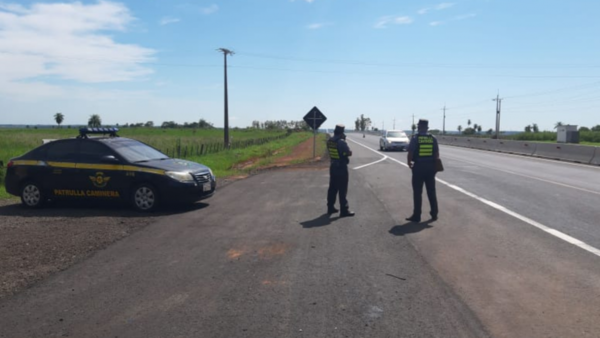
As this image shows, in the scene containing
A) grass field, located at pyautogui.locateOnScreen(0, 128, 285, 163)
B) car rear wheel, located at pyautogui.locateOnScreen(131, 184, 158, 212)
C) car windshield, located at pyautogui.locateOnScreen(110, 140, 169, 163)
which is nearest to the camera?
car rear wheel, located at pyautogui.locateOnScreen(131, 184, 158, 212)

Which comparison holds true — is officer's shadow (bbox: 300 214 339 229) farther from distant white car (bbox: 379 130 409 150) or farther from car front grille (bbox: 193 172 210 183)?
distant white car (bbox: 379 130 409 150)

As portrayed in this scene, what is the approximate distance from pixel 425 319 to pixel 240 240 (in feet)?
12.1

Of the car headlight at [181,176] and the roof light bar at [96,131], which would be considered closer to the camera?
the car headlight at [181,176]

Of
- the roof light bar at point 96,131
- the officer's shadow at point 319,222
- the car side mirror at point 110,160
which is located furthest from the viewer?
the roof light bar at point 96,131

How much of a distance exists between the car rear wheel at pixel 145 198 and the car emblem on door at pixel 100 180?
25.2 inches

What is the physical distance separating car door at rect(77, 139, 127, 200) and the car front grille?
140 centimetres

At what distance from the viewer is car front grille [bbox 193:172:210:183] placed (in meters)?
10.4

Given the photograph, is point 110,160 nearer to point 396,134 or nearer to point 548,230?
point 548,230

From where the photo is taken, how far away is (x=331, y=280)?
5551mm

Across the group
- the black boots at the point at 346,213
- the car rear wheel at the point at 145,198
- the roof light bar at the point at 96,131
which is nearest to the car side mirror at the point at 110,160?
the car rear wheel at the point at 145,198

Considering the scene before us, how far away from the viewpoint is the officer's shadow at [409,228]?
26.5 feet

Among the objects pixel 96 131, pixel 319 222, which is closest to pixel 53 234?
pixel 96 131

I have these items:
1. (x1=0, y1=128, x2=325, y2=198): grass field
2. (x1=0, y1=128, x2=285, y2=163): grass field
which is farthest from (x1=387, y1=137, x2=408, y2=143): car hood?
(x1=0, y1=128, x2=285, y2=163): grass field

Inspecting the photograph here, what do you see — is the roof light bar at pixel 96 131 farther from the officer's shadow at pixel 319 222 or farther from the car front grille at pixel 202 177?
the officer's shadow at pixel 319 222
